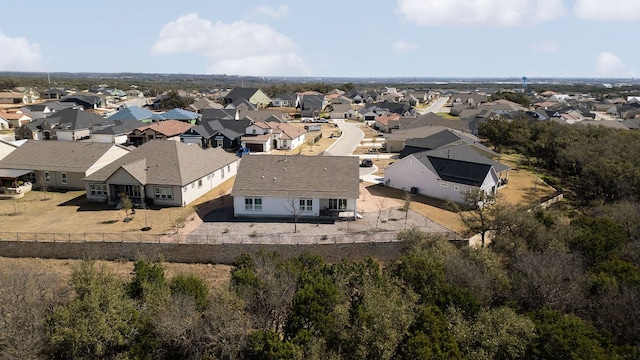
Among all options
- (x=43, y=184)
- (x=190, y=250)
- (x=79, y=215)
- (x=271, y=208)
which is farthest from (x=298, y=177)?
(x=43, y=184)

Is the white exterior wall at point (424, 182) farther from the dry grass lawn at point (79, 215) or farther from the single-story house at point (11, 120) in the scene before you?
the single-story house at point (11, 120)

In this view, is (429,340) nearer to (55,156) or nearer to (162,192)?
(162,192)

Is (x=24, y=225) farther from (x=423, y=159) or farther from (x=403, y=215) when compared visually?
(x=423, y=159)

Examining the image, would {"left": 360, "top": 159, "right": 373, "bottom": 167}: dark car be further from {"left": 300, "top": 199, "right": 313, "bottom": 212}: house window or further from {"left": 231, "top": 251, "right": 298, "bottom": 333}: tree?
{"left": 231, "top": 251, "right": 298, "bottom": 333}: tree

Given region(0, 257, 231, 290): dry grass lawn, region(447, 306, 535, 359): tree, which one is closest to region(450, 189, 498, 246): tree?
region(447, 306, 535, 359): tree

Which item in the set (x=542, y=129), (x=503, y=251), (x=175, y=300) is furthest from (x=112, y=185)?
(x=542, y=129)

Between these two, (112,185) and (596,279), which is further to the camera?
(112,185)

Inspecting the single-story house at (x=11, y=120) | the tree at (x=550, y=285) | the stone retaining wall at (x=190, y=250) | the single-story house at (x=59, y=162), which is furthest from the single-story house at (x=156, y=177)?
the single-story house at (x=11, y=120)
